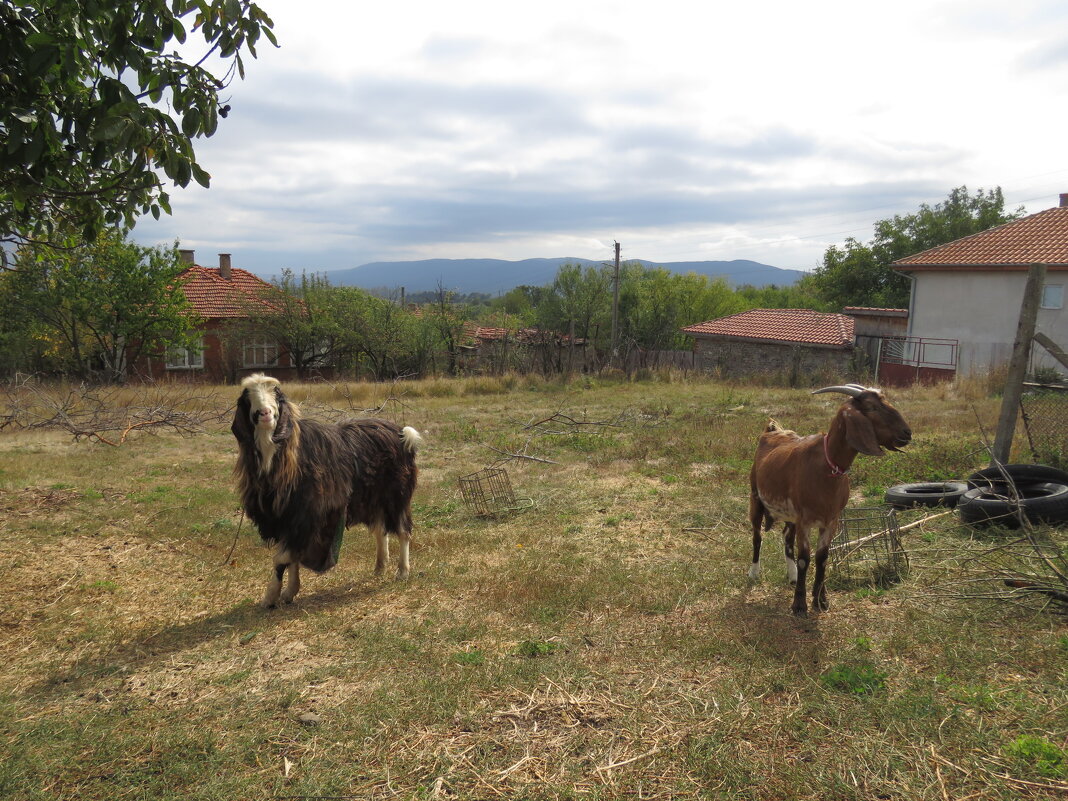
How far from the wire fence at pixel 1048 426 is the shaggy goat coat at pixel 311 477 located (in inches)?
285

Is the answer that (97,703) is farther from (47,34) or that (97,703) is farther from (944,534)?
(944,534)

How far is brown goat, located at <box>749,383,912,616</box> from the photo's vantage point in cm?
477

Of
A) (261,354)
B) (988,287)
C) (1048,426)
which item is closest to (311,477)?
(1048,426)

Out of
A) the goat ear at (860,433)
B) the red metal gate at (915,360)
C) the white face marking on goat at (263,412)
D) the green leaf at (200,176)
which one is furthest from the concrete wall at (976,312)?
the green leaf at (200,176)

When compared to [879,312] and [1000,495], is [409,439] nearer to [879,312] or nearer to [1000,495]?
[1000,495]

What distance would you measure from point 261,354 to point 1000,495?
31436mm

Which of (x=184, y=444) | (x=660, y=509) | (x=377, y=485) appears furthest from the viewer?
(x=184, y=444)

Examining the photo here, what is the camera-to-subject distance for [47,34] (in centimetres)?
307

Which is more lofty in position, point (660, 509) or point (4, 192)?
point (4, 192)

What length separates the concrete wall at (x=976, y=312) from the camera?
23969 millimetres

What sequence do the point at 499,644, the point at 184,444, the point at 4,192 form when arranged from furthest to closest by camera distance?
1. the point at 184,444
2. the point at 499,644
3. the point at 4,192

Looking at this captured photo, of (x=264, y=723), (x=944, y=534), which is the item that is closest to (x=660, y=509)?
(x=944, y=534)

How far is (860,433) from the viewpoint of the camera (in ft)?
15.7

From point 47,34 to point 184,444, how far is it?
12540 millimetres
